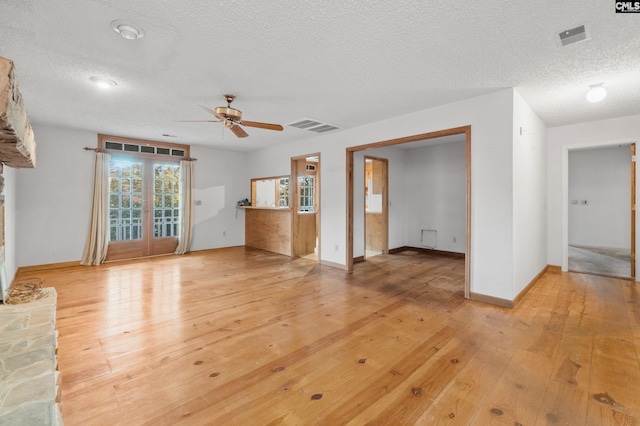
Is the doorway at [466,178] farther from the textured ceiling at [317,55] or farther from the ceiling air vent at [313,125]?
the ceiling air vent at [313,125]

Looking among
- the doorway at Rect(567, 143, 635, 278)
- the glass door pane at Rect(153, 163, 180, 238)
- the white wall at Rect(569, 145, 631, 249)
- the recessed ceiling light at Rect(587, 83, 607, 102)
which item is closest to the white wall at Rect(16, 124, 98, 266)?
the glass door pane at Rect(153, 163, 180, 238)

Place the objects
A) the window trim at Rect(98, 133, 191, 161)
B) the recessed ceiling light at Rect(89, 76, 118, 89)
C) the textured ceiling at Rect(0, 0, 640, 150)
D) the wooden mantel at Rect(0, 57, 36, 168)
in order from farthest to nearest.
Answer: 1. the window trim at Rect(98, 133, 191, 161)
2. the recessed ceiling light at Rect(89, 76, 118, 89)
3. the textured ceiling at Rect(0, 0, 640, 150)
4. the wooden mantel at Rect(0, 57, 36, 168)

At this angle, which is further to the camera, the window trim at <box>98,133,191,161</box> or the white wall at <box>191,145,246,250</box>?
the white wall at <box>191,145,246,250</box>

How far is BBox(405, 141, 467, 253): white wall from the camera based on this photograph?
632 centimetres

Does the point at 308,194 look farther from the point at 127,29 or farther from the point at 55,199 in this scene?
the point at 127,29

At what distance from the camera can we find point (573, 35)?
2197 mm

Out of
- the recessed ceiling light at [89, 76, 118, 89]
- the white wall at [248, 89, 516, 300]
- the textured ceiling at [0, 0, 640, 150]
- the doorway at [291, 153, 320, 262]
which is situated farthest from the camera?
the doorway at [291, 153, 320, 262]

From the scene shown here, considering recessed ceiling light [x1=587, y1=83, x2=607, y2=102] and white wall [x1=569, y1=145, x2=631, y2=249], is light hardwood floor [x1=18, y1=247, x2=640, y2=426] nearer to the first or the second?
recessed ceiling light [x1=587, y1=83, x2=607, y2=102]

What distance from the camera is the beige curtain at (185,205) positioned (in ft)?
21.5

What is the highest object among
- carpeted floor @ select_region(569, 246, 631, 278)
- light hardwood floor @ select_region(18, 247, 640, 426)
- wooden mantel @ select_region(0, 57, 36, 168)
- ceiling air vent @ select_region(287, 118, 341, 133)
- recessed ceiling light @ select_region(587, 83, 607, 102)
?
ceiling air vent @ select_region(287, 118, 341, 133)

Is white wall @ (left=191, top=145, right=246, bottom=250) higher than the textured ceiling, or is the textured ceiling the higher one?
the textured ceiling

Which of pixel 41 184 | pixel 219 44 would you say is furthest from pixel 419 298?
pixel 41 184

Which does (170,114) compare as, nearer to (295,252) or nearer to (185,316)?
(185,316)

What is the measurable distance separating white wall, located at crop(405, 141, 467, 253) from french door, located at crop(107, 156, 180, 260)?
558 centimetres
